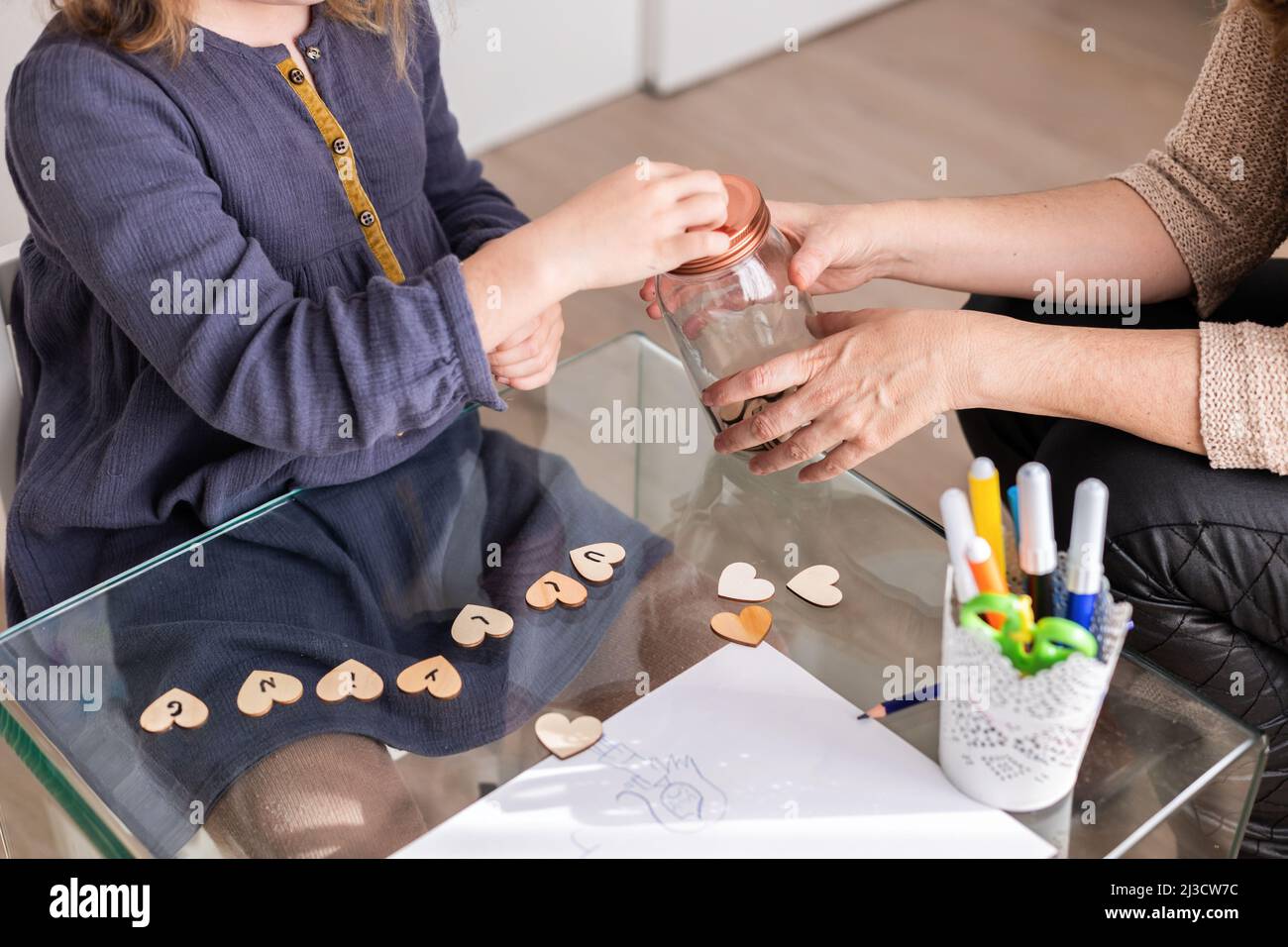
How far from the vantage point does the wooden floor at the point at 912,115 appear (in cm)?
226

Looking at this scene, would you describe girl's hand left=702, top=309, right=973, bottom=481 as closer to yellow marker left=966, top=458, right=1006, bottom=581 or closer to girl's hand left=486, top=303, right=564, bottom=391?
girl's hand left=486, top=303, right=564, bottom=391

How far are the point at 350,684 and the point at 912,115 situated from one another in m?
1.87

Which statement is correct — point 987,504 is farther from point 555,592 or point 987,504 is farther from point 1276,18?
point 1276,18

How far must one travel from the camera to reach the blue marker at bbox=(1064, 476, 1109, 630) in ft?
2.31

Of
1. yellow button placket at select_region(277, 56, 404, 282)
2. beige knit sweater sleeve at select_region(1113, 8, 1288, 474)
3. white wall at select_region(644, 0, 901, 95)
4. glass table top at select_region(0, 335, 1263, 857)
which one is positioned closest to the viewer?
glass table top at select_region(0, 335, 1263, 857)

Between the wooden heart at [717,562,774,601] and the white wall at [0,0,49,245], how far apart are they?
1010 millimetres

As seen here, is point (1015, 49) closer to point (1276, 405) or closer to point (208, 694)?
point (1276, 405)

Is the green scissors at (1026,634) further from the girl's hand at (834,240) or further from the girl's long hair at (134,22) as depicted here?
the girl's long hair at (134,22)

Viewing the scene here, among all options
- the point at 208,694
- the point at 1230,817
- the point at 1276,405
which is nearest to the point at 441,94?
the point at 208,694

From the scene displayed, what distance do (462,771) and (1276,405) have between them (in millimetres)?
618

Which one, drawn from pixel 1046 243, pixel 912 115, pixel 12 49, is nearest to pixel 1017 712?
pixel 1046 243

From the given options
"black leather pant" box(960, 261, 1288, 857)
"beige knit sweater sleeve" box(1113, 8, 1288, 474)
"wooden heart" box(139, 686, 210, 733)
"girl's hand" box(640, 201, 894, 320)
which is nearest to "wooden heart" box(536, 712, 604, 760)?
"wooden heart" box(139, 686, 210, 733)

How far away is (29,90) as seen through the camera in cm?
92

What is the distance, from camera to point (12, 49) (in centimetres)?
157
